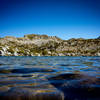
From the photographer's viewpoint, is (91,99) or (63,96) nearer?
(91,99)

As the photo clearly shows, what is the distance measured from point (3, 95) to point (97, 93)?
3.14 metres

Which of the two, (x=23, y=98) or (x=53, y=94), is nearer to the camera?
(x=23, y=98)

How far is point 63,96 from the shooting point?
10.4 feet

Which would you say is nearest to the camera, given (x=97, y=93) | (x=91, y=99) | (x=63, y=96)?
(x=91, y=99)

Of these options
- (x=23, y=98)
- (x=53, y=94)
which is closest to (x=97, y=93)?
(x=53, y=94)

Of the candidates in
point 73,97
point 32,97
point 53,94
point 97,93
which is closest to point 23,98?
point 32,97

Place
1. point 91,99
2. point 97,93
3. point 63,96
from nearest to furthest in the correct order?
1. point 91,99
2. point 63,96
3. point 97,93

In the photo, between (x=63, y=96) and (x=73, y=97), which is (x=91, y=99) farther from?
(x=63, y=96)

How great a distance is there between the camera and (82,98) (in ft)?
9.97

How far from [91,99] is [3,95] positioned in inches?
108

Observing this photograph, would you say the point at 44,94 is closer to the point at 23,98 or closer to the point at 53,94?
the point at 53,94

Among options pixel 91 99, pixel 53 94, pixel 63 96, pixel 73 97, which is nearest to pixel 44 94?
pixel 53 94

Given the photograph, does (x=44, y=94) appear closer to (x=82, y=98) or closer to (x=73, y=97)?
(x=73, y=97)

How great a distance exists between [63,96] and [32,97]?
0.99 m
